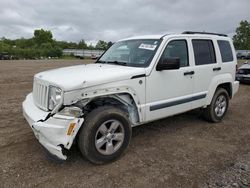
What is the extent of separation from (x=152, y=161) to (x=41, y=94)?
6.43ft

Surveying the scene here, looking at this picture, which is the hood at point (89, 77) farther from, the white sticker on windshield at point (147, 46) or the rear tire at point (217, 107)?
the rear tire at point (217, 107)

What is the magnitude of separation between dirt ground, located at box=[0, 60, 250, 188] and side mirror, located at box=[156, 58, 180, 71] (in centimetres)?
136

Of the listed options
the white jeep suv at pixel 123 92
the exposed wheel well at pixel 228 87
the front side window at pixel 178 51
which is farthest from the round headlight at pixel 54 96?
the exposed wheel well at pixel 228 87

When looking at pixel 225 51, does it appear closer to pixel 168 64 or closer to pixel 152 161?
pixel 168 64

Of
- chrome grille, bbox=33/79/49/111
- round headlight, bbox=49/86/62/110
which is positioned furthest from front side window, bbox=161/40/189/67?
chrome grille, bbox=33/79/49/111

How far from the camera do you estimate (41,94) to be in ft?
11.6

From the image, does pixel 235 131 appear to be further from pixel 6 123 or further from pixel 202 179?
pixel 6 123

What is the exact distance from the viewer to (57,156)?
10.3ft

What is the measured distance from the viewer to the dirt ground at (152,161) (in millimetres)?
3090

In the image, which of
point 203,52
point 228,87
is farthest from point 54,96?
point 228,87

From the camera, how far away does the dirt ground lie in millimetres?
3090

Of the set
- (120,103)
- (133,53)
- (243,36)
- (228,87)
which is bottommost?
(120,103)

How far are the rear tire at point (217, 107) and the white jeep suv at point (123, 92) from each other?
0.02 metres

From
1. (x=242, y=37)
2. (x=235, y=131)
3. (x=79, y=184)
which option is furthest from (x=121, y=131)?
(x=242, y=37)
